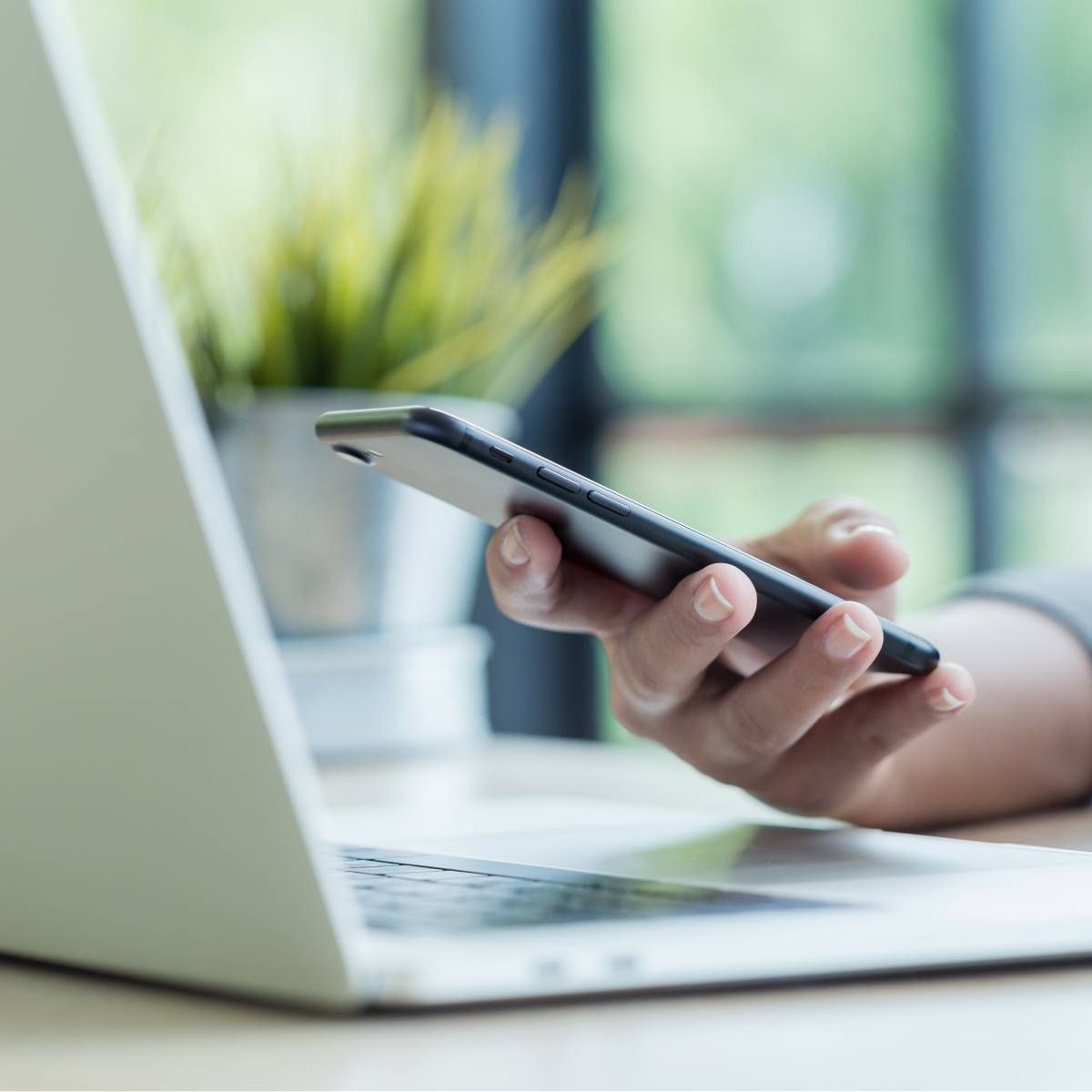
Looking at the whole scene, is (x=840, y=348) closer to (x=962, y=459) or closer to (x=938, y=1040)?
(x=962, y=459)

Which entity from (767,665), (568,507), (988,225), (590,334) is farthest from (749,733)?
(590,334)

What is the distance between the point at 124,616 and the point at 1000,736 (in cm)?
50

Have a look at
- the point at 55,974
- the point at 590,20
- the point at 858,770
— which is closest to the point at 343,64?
the point at 590,20

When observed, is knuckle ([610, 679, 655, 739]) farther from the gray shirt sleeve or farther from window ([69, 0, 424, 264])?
window ([69, 0, 424, 264])

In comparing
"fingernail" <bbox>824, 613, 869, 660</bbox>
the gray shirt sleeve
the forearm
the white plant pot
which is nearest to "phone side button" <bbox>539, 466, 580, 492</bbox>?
"fingernail" <bbox>824, 613, 869, 660</bbox>

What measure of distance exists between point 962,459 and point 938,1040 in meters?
2.16

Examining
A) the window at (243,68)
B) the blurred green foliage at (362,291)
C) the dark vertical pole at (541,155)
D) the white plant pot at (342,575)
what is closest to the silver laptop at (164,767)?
the white plant pot at (342,575)

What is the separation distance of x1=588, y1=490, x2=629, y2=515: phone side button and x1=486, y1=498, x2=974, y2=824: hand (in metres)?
0.05

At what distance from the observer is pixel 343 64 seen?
2.57m

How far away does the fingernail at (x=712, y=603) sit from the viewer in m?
0.48

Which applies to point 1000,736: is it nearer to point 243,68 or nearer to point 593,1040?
point 593,1040

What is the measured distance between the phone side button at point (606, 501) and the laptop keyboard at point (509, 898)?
113mm

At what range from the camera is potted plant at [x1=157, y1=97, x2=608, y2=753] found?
1.08 meters

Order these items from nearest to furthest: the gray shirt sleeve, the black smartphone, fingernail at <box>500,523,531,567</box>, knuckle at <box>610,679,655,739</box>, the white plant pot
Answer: the black smartphone, fingernail at <box>500,523,531,567</box>, knuckle at <box>610,679,655,739</box>, the gray shirt sleeve, the white plant pot
